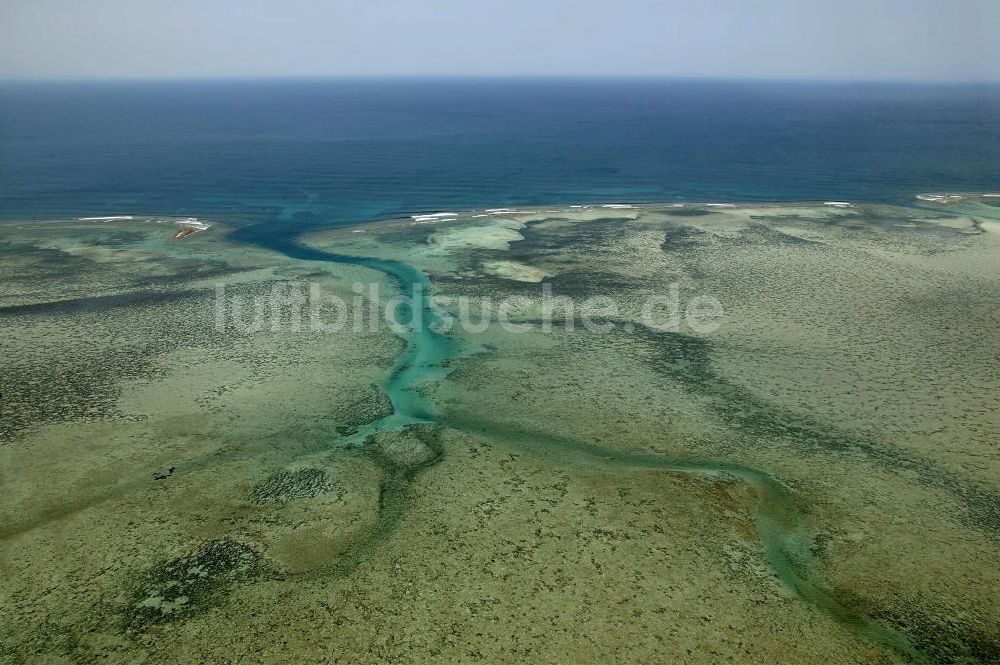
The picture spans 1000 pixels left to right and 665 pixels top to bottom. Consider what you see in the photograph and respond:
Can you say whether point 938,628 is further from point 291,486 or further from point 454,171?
point 454,171

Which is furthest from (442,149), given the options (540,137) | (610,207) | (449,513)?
(449,513)

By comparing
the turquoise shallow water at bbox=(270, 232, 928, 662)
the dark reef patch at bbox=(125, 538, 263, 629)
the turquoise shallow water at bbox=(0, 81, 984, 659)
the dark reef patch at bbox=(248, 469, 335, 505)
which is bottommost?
the dark reef patch at bbox=(125, 538, 263, 629)

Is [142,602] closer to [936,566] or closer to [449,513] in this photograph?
[449,513]

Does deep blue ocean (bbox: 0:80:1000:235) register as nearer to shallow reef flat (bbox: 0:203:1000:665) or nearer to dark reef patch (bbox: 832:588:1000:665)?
shallow reef flat (bbox: 0:203:1000:665)

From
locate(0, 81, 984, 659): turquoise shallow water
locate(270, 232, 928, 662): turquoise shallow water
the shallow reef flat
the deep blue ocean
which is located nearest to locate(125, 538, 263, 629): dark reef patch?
the shallow reef flat

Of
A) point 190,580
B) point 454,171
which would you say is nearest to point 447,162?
point 454,171

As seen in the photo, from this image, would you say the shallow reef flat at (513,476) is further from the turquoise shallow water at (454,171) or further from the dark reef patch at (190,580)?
the turquoise shallow water at (454,171)
